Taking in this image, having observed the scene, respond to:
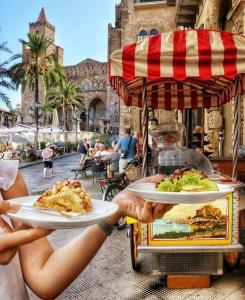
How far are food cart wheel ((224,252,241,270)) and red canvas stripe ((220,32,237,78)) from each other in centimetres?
227

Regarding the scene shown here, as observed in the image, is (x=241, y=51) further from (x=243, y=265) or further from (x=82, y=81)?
(x=82, y=81)

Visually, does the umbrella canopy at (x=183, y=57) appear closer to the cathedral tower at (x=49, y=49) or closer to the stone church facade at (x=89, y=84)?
the cathedral tower at (x=49, y=49)

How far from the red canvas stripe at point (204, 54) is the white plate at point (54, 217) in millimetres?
2381

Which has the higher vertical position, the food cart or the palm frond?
the palm frond

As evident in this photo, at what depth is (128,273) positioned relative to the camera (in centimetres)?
434

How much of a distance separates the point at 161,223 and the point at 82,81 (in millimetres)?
64803

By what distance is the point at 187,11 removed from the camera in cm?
1483

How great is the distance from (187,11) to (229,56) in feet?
42.5

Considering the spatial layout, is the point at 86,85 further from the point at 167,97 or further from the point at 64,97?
the point at 167,97

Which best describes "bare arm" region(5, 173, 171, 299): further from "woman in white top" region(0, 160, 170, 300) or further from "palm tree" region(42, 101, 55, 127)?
"palm tree" region(42, 101, 55, 127)

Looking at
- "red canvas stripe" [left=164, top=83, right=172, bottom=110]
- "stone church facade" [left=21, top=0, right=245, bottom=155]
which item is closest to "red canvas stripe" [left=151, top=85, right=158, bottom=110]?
"red canvas stripe" [left=164, top=83, right=172, bottom=110]

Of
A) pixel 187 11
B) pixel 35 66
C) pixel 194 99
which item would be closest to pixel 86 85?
pixel 35 66

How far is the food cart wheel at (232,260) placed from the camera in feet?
13.6

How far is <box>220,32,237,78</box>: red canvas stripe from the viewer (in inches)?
124
